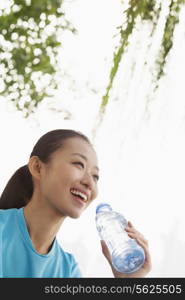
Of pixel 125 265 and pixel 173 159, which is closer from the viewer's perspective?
pixel 125 265

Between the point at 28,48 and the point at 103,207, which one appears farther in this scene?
the point at 28,48

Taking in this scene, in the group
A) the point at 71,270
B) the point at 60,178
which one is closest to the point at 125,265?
the point at 71,270

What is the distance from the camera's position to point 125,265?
1.05 meters

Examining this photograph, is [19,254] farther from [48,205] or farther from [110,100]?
[110,100]

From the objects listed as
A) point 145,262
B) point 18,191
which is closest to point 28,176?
point 18,191

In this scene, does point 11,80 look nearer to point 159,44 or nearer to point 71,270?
point 159,44

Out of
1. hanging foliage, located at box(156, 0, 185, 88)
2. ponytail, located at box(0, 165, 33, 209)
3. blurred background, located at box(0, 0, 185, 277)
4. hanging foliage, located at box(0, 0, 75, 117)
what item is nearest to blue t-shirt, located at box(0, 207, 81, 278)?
ponytail, located at box(0, 165, 33, 209)

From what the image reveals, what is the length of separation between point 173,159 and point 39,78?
0.94 meters

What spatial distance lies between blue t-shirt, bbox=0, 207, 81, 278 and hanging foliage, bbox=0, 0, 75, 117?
4.54 ft

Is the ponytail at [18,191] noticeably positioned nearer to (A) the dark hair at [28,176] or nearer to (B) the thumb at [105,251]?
(A) the dark hair at [28,176]

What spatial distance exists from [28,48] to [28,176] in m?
1.30

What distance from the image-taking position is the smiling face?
107 centimetres

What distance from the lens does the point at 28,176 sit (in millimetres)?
1190

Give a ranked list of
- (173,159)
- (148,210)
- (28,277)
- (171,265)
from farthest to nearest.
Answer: (173,159)
(148,210)
(171,265)
(28,277)
